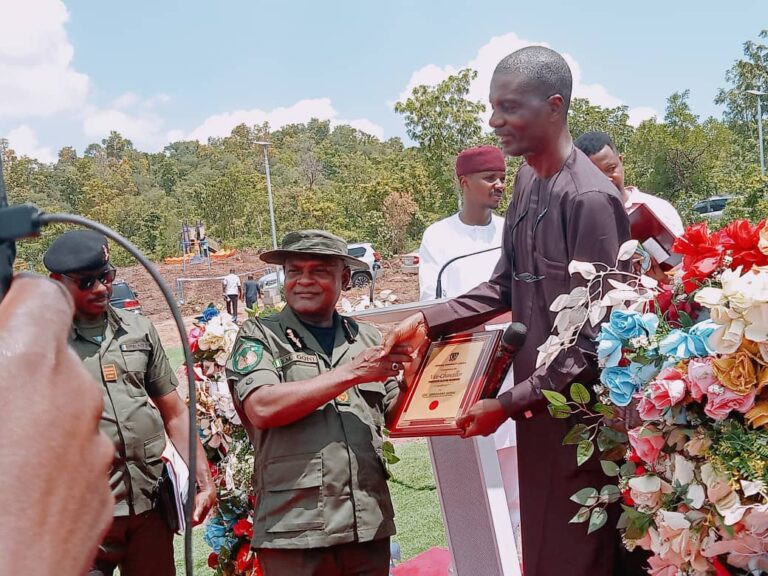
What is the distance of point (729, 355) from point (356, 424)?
143 centimetres

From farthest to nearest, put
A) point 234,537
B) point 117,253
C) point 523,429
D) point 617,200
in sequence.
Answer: point 117,253 → point 234,537 → point 523,429 → point 617,200

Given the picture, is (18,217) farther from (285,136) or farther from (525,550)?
(285,136)

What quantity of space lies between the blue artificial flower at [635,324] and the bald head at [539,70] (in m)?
0.90

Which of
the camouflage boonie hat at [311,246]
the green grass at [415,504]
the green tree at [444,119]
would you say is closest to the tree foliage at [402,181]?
the green tree at [444,119]

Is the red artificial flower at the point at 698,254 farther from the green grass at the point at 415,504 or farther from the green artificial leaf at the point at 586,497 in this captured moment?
the green grass at the point at 415,504

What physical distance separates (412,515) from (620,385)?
13.3 ft

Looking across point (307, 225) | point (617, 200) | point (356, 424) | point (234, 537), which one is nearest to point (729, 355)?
point (617, 200)

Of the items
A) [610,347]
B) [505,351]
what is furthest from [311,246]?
[610,347]

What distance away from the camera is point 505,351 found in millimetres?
2635

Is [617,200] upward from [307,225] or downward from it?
upward

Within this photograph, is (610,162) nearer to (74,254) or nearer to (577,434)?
(577,434)

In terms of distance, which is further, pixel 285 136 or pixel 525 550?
pixel 285 136

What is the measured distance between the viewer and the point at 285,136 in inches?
3952

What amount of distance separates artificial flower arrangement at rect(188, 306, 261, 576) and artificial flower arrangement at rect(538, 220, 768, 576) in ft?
6.72
